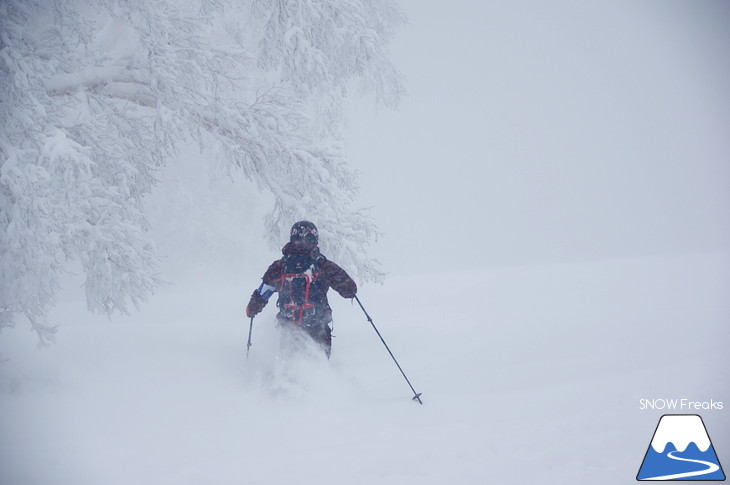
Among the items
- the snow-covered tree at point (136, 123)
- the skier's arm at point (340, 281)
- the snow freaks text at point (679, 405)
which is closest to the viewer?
the snow freaks text at point (679, 405)

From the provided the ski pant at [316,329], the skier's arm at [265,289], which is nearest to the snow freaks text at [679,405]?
the ski pant at [316,329]

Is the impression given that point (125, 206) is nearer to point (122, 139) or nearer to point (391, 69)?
point (122, 139)

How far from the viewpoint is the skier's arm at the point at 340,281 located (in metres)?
5.77

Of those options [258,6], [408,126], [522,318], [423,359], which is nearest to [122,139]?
[258,6]

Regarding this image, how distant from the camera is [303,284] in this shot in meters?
5.89

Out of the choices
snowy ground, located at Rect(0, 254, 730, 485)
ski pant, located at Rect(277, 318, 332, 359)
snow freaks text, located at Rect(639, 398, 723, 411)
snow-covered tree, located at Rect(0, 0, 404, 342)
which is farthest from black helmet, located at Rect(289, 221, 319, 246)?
snow freaks text, located at Rect(639, 398, 723, 411)

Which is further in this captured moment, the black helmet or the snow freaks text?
the black helmet

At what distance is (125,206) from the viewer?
641 cm

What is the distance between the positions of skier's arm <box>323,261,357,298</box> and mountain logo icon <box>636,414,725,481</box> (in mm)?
3362

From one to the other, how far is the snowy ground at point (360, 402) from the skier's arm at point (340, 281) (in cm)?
90

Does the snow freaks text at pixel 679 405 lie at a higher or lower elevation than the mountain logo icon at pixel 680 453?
higher

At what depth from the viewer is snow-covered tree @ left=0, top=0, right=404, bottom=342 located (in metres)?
4.73

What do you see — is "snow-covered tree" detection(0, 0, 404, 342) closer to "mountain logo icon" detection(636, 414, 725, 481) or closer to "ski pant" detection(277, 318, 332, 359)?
"ski pant" detection(277, 318, 332, 359)

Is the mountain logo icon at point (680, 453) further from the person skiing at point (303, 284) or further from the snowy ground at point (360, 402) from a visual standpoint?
the person skiing at point (303, 284)
